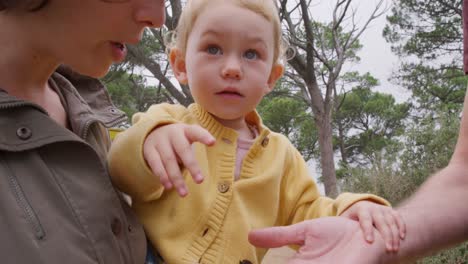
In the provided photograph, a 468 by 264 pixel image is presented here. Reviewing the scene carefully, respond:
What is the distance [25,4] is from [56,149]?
309 millimetres

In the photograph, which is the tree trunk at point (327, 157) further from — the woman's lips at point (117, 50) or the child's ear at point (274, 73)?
the woman's lips at point (117, 50)

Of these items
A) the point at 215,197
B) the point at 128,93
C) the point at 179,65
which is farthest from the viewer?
the point at 128,93

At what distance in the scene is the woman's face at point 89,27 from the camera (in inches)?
40.1

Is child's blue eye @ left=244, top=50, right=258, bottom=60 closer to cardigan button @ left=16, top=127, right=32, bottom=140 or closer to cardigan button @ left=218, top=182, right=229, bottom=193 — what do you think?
cardigan button @ left=218, top=182, right=229, bottom=193

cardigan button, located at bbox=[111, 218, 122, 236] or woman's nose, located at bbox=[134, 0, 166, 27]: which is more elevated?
woman's nose, located at bbox=[134, 0, 166, 27]

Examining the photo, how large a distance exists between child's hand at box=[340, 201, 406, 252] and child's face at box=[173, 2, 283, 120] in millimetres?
426

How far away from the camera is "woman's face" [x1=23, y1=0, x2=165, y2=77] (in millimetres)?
1019

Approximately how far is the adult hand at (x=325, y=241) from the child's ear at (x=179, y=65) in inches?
23.4

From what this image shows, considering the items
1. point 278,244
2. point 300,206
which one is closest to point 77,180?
point 278,244

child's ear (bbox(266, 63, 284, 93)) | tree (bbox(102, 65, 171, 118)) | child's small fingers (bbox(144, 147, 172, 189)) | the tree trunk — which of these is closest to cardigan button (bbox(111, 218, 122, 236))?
child's small fingers (bbox(144, 147, 172, 189))

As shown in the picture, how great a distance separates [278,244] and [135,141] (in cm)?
41

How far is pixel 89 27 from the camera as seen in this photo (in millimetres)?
1023

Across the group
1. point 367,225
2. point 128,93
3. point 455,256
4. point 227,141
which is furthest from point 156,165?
point 128,93

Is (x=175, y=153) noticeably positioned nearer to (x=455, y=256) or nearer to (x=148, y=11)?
(x=148, y=11)
